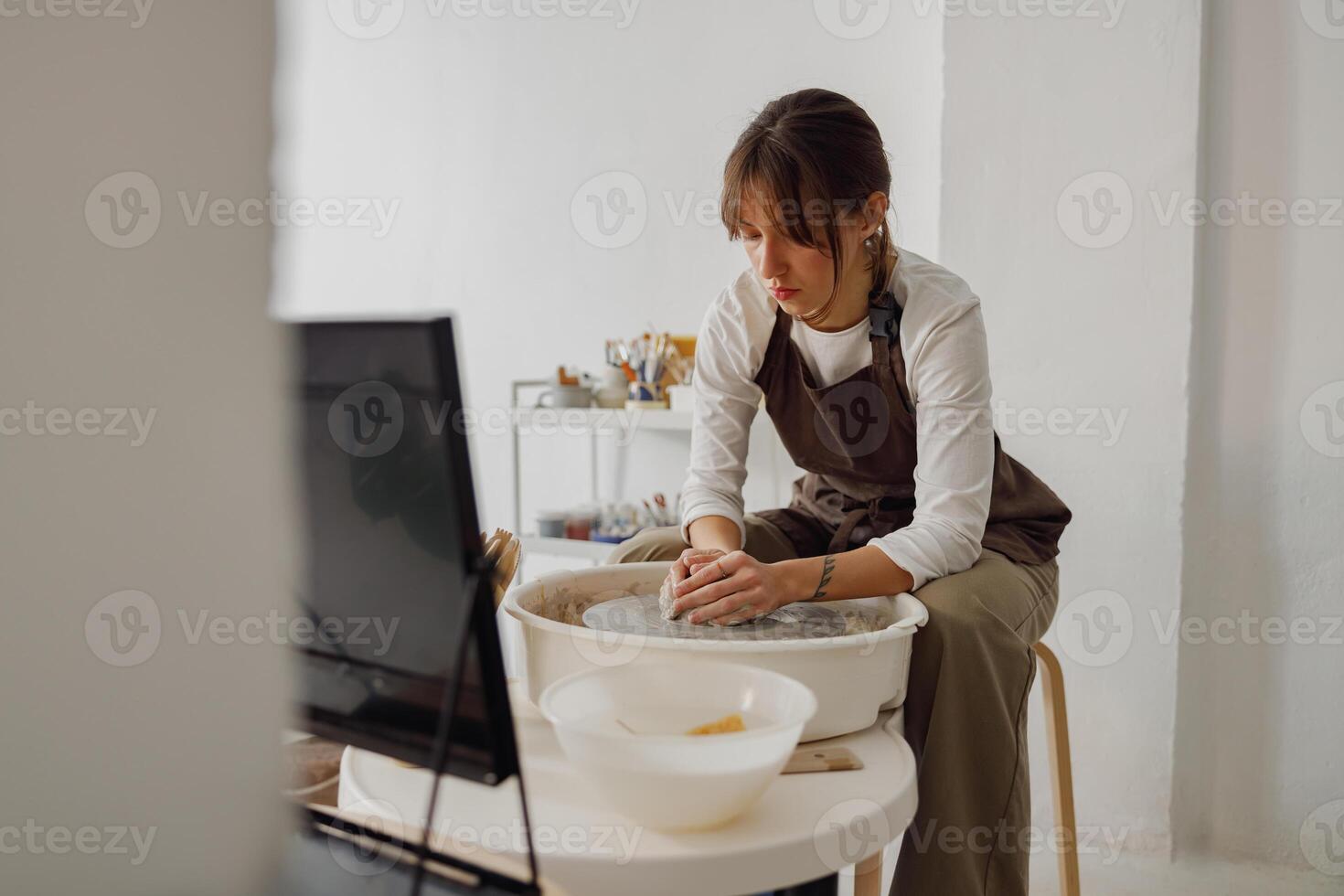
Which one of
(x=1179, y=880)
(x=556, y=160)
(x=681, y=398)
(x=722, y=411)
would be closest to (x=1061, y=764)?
(x=1179, y=880)

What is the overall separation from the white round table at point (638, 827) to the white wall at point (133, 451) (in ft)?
0.86

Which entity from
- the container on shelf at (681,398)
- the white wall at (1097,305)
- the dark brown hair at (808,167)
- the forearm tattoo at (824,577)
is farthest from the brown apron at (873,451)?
the container on shelf at (681,398)

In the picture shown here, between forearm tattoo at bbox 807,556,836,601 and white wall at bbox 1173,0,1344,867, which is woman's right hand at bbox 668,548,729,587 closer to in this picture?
forearm tattoo at bbox 807,556,836,601

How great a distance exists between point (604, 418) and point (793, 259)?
3.62ft

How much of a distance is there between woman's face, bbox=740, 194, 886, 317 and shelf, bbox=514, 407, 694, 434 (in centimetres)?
89

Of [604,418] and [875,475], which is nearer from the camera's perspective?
[875,475]

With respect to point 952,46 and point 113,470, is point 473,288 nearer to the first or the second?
point 952,46

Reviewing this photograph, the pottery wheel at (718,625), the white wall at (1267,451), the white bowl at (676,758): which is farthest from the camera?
the white wall at (1267,451)

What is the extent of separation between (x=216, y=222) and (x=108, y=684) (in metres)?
0.15

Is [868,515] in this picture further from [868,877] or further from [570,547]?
[570,547]

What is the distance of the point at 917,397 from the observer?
1.13m

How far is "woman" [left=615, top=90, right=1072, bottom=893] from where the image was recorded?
90 cm

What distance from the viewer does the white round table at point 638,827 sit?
0.57 m

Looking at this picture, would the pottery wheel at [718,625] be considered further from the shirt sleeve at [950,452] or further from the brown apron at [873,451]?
the brown apron at [873,451]
